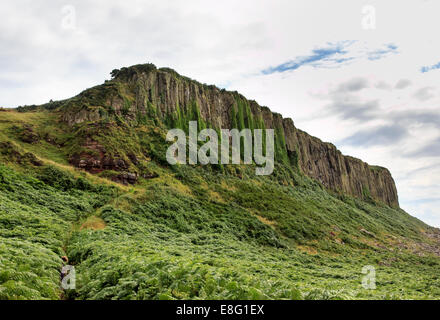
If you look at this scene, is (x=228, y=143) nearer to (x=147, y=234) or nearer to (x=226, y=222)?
(x=226, y=222)

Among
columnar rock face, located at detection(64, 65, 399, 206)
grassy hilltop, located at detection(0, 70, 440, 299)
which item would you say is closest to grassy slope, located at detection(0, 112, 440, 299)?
grassy hilltop, located at detection(0, 70, 440, 299)

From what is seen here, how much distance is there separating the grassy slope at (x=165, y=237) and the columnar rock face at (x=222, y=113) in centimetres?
936

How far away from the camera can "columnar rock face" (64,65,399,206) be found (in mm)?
52156

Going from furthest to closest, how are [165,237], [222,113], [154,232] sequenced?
[222,113] → [154,232] → [165,237]

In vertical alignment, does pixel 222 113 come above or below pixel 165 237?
above

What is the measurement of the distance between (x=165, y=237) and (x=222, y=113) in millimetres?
54037

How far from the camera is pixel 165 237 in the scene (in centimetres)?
2088

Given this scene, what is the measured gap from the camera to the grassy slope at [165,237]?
7.48 m

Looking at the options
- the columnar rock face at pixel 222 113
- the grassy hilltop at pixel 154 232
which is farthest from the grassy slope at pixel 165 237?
the columnar rock face at pixel 222 113

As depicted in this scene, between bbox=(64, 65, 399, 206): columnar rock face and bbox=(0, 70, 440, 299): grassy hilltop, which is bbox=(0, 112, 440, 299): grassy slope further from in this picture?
bbox=(64, 65, 399, 206): columnar rock face

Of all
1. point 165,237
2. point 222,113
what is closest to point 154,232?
point 165,237

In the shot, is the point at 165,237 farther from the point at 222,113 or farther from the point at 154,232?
the point at 222,113

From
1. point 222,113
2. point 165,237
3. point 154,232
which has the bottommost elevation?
point 165,237

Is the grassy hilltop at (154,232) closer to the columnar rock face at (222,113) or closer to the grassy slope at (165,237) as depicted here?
the grassy slope at (165,237)
